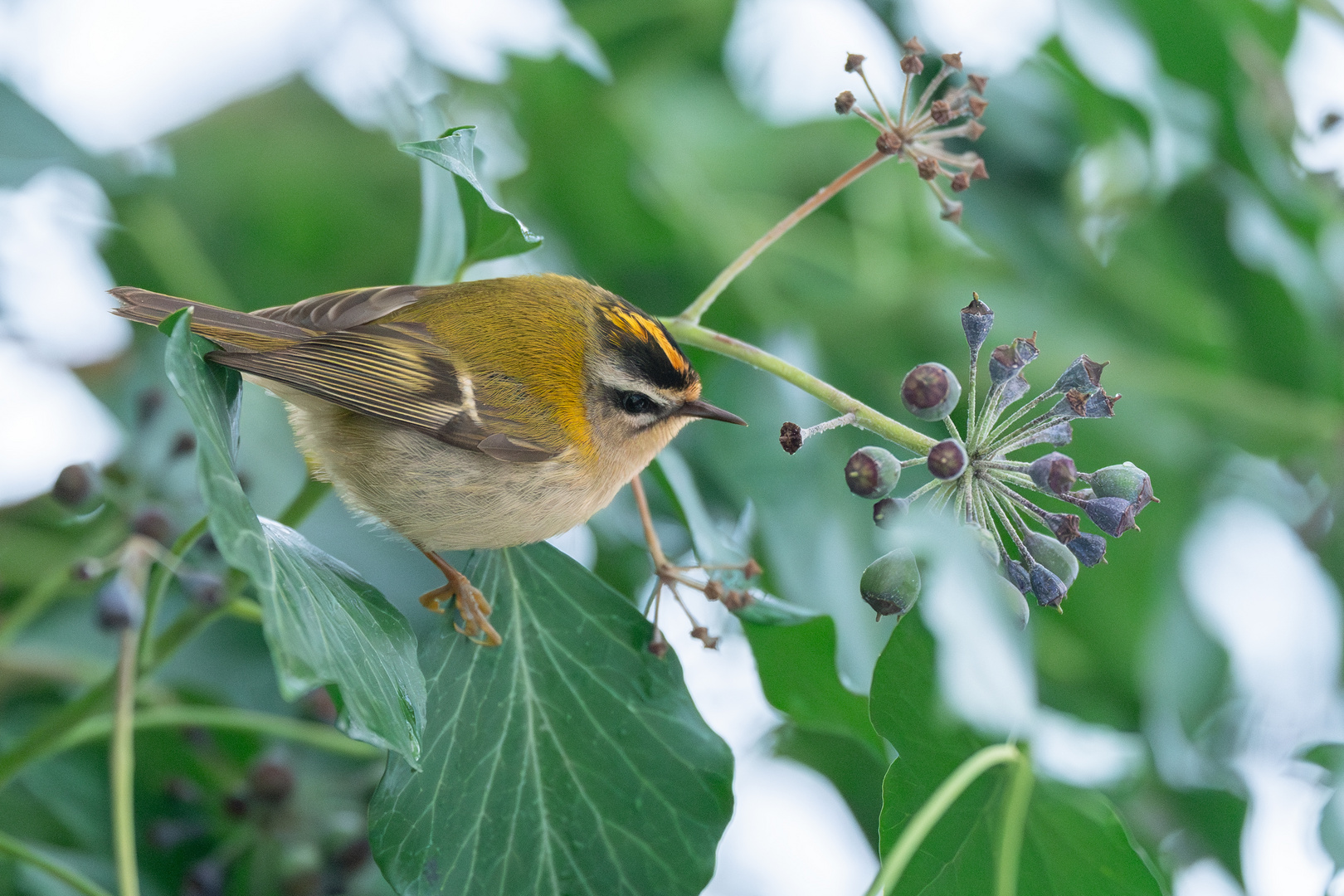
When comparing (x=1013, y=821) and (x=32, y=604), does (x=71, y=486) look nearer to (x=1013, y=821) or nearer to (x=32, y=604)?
(x=32, y=604)

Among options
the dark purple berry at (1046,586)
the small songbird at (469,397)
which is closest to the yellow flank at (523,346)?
the small songbird at (469,397)

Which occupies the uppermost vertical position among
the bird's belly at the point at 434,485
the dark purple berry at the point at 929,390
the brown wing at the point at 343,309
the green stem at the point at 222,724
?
the dark purple berry at the point at 929,390

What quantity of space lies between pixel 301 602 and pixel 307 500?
23.5 inches

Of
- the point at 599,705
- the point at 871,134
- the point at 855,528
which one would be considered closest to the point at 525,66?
the point at 871,134

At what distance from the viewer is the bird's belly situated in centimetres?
179

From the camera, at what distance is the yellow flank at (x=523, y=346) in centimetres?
197

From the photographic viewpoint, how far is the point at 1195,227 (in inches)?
114

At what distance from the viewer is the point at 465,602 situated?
5.51 ft

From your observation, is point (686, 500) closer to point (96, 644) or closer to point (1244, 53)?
point (96, 644)

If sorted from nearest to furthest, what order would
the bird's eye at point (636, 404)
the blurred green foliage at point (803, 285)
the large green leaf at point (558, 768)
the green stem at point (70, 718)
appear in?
the large green leaf at point (558, 768)
the green stem at point (70, 718)
the bird's eye at point (636, 404)
the blurred green foliage at point (803, 285)

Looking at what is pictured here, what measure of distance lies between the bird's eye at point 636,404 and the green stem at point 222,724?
71 cm

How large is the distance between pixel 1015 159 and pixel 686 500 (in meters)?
1.61

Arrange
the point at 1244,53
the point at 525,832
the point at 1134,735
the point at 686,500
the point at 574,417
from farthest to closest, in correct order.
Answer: the point at 1244,53, the point at 1134,735, the point at 574,417, the point at 686,500, the point at 525,832

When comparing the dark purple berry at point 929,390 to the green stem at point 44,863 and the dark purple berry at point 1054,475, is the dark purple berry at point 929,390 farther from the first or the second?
the green stem at point 44,863
